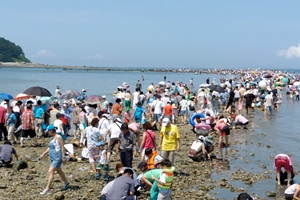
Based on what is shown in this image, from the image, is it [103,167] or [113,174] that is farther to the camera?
[113,174]

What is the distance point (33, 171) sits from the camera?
12.0 meters

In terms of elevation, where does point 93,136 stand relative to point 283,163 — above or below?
above

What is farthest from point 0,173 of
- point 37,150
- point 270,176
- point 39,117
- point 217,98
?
point 217,98

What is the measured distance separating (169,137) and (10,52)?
536 ft

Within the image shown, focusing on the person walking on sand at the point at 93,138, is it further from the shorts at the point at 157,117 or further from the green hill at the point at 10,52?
the green hill at the point at 10,52

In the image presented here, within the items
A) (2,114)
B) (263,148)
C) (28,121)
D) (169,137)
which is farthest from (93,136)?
(263,148)

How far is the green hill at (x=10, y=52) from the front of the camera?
16088 cm

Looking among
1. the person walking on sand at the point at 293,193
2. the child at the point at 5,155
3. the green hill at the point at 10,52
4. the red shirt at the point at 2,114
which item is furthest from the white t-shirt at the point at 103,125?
the green hill at the point at 10,52

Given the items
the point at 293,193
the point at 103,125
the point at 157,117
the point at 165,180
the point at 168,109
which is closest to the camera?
the point at 165,180

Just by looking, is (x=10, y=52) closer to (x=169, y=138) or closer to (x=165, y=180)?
(x=169, y=138)

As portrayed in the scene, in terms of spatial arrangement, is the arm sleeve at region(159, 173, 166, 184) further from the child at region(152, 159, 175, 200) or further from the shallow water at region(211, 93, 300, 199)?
the shallow water at region(211, 93, 300, 199)

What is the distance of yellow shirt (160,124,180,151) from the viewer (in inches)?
443

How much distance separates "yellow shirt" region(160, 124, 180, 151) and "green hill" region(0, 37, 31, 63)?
523ft

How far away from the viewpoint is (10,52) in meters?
164
